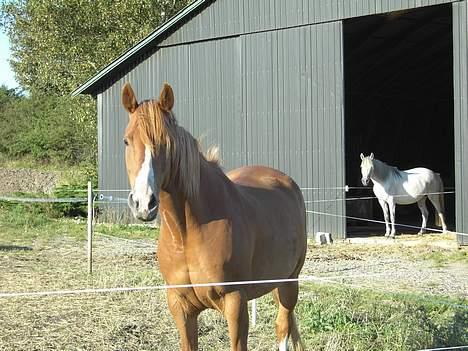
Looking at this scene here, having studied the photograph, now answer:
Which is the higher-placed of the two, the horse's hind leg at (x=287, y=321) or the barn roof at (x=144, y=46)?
the barn roof at (x=144, y=46)

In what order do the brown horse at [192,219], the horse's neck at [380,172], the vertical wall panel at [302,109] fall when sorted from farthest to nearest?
the horse's neck at [380,172], the vertical wall panel at [302,109], the brown horse at [192,219]

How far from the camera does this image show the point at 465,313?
6.14 m

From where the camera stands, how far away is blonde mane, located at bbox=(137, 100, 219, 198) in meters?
3.38

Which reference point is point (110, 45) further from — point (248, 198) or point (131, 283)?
point (248, 198)

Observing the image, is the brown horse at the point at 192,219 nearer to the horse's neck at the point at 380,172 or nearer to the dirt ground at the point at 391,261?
the dirt ground at the point at 391,261

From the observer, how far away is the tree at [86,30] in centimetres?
2378

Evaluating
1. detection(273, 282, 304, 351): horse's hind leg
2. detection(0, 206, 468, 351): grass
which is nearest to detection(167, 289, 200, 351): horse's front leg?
detection(273, 282, 304, 351): horse's hind leg

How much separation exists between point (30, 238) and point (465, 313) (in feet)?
33.4

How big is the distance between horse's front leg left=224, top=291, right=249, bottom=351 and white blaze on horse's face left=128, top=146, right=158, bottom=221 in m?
0.87

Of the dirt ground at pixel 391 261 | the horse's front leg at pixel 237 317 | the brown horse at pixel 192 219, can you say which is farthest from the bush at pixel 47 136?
the horse's front leg at pixel 237 317

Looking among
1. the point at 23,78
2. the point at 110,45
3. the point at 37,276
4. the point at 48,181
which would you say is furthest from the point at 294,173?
the point at 23,78

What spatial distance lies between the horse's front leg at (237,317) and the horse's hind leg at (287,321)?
129 cm

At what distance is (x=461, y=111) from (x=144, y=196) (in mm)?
9871

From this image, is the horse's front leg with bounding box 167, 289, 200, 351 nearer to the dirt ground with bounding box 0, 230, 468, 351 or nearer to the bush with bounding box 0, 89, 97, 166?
the dirt ground with bounding box 0, 230, 468, 351
